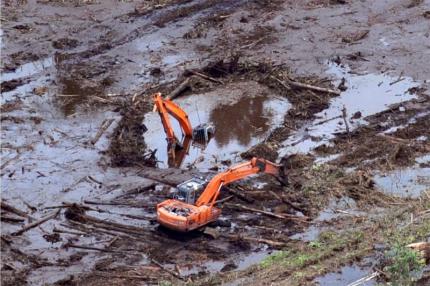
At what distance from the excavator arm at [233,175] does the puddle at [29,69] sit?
31.3 ft

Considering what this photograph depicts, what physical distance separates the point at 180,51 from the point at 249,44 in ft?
7.19

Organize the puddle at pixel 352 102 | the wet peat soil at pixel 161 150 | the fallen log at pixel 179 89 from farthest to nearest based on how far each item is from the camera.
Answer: the fallen log at pixel 179 89 < the puddle at pixel 352 102 < the wet peat soil at pixel 161 150

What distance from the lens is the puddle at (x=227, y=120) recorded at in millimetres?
18922

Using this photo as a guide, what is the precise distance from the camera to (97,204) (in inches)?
648

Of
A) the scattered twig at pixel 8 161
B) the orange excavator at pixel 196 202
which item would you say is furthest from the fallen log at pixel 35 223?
the scattered twig at pixel 8 161

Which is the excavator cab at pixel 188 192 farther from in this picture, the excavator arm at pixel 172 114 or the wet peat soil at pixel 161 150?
the excavator arm at pixel 172 114

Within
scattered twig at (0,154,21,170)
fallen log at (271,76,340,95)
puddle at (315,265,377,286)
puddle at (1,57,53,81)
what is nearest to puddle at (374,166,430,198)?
puddle at (315,265,377,286)

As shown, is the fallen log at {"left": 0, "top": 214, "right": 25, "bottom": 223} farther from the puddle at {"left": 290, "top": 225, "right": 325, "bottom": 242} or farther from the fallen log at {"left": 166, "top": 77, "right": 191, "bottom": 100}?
the fallen log at {"left": 166, "top": 77, "right": 191, "bottom": 100}

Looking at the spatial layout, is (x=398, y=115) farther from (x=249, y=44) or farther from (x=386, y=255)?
(x=386, y=255)

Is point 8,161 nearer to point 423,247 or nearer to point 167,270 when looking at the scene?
point 167,270

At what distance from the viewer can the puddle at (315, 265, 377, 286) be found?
11.8 m

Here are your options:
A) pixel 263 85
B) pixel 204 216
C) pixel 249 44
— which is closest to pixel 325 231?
pixel 204 216

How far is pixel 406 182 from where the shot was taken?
17.0 meters

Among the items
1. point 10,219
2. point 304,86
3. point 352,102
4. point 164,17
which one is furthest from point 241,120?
point 164,17
